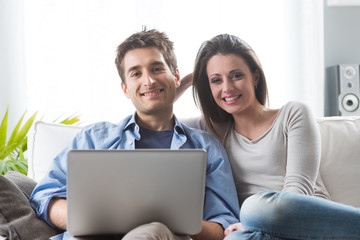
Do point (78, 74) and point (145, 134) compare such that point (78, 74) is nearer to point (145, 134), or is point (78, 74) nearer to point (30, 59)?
point (30, 59)

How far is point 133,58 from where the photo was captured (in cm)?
188

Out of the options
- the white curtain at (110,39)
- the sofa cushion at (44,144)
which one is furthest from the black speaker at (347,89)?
the sofa cushion at (44,144)

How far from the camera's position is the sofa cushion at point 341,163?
1903mm

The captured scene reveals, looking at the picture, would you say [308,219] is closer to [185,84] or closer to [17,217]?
[17,217]

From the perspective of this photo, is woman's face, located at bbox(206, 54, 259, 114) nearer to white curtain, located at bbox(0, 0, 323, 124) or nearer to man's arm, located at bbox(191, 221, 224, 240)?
man's arm, located at bbox(191, 221, 224, 240)

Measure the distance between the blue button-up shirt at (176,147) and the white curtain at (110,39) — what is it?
194 centimetres

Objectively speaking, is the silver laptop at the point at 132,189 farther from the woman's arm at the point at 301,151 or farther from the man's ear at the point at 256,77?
the man's ear at the point at 256,77

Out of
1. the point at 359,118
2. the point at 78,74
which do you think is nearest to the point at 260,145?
the point at 359,118

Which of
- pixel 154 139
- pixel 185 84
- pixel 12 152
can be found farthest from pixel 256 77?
pixel 12 152

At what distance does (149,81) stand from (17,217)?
2.28 ft

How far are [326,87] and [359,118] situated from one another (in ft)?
7.35

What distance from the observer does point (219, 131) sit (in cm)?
197

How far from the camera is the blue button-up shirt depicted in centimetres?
160

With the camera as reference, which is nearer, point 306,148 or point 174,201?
point 174,201
